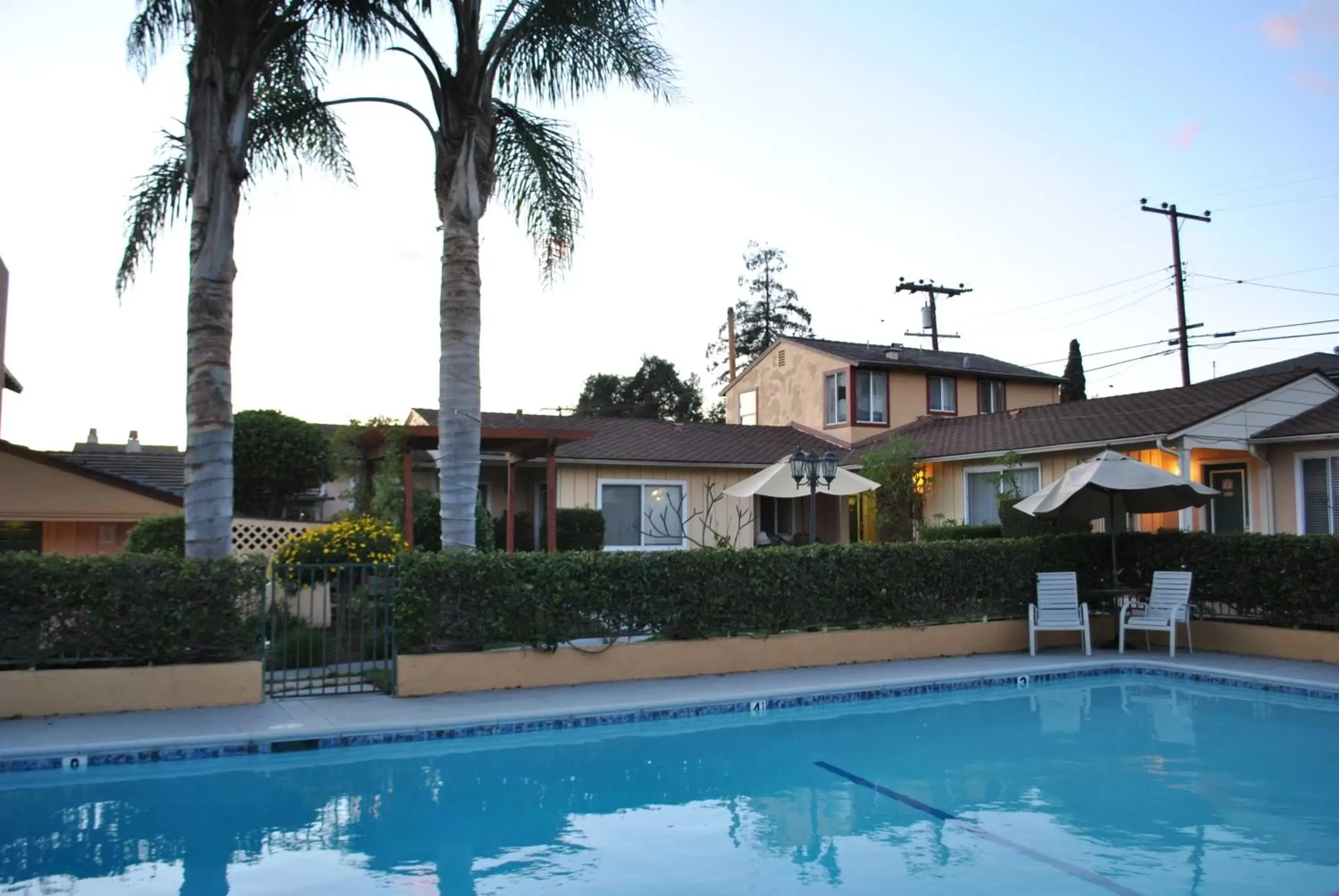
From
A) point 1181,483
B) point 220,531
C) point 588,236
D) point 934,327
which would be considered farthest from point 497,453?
point 934,327

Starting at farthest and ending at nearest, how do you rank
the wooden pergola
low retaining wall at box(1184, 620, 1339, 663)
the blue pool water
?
the wooden pergola < low retaining wall at box(1184, 620, 1339, 663) < the blue pool water

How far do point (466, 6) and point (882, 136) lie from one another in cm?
902

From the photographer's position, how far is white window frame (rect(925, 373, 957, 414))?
93.2ft

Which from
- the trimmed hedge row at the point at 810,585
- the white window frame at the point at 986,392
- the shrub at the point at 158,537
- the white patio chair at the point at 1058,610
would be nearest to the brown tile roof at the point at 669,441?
the white window frame at the point at 986,392

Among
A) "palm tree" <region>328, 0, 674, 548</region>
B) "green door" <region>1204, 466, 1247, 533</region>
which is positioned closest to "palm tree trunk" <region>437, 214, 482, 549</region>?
"palm tree" <region>328, 0, 674, 548</region>

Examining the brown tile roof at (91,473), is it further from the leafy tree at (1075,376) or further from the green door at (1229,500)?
the leafy tree at (1075,376)

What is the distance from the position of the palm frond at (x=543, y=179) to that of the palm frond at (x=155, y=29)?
3726 mm

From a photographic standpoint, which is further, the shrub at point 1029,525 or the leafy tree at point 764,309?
the leafy tree at point 764,309

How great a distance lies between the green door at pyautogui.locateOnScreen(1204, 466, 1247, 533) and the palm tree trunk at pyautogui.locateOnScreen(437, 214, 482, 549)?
15.0 m

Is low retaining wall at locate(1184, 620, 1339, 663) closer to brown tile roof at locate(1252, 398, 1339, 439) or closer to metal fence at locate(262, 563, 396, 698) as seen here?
brown tile roof at locate(1252, 398, 1339, 439)

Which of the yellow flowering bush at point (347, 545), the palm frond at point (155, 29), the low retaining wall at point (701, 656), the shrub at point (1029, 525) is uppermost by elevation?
A: the palm frond at point (155, 29)

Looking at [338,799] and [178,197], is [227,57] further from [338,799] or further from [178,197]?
[338,799]

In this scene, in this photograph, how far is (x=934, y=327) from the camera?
40.3 m

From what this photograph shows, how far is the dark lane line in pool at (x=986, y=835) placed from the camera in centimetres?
597
